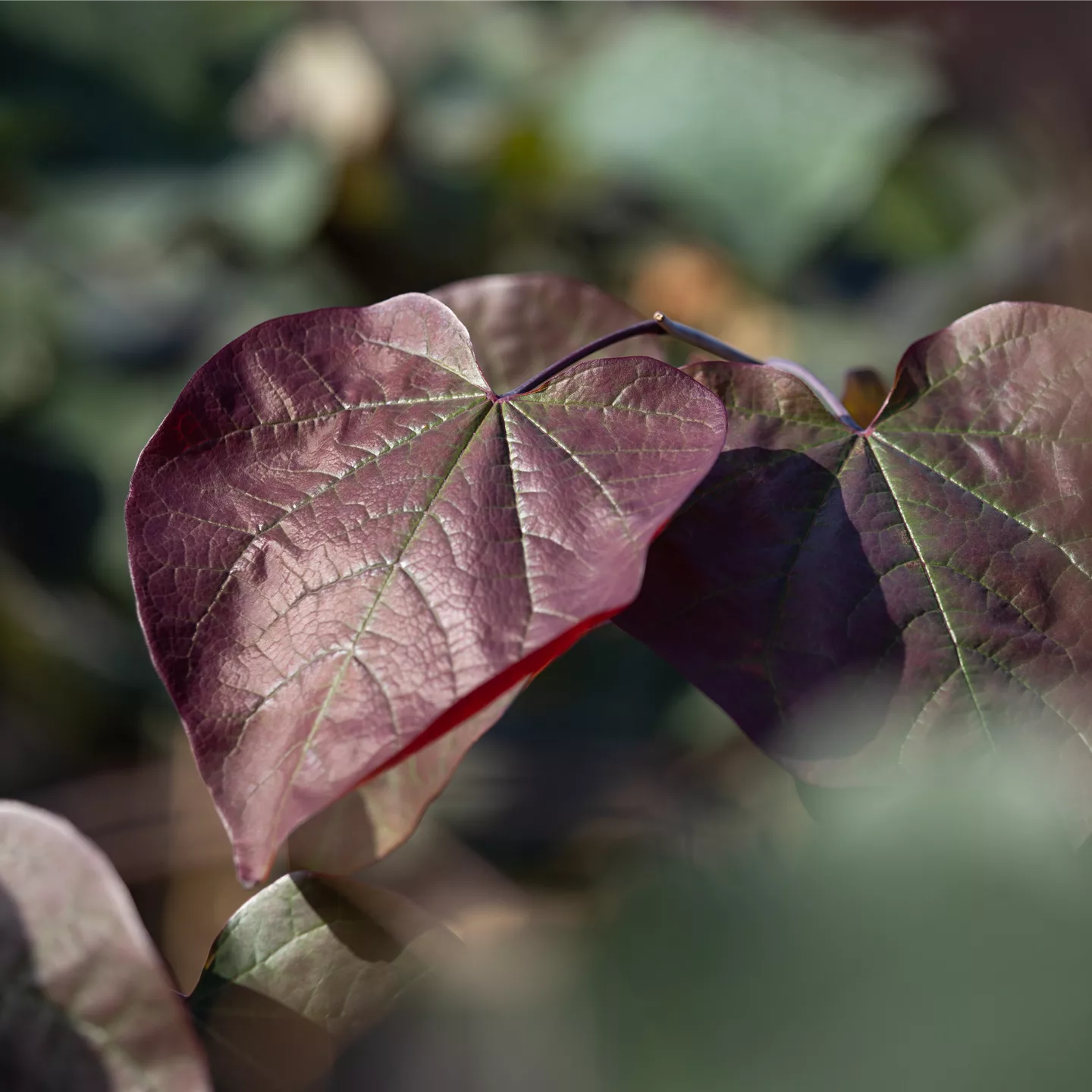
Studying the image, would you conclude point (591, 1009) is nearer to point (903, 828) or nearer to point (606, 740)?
point (903, 828)

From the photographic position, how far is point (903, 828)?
0.18m

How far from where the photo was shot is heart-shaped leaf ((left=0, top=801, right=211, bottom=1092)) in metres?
0.25

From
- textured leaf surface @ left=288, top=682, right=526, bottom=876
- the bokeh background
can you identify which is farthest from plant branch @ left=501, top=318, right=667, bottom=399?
the bokeh background

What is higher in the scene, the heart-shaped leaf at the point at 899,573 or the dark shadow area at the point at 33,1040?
the heart-shaped leaf at the point at 899,573

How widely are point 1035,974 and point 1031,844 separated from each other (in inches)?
0.8

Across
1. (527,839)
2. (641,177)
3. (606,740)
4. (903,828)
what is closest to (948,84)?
(641,177)

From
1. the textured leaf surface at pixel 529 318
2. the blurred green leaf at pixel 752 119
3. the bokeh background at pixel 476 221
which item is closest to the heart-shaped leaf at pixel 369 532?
the textured leaf surface at pixel 529 318

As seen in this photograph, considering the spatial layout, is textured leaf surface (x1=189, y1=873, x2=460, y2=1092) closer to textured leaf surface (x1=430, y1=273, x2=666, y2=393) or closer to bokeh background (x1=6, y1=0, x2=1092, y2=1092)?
textured leaf surface (x1=430, y1=273, x2=666, y2=393)

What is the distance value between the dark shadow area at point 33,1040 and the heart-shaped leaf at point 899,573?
0.17m

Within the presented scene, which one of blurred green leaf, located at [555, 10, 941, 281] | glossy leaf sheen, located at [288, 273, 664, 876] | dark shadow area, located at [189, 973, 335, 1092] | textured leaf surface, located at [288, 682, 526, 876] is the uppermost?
blurred green leaf, located at [555, 10, 941, 281]

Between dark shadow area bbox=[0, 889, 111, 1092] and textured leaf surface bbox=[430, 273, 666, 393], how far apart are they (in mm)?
264

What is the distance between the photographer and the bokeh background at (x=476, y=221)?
147cm

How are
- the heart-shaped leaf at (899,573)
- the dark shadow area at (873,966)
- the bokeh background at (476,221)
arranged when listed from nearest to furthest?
the dark shadow area at (873,966) < the heart-shaped leaf at (899,573) < the bokeh background at (476,221)

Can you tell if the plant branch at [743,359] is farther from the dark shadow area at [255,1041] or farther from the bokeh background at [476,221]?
the bokeh background at [476,221]
